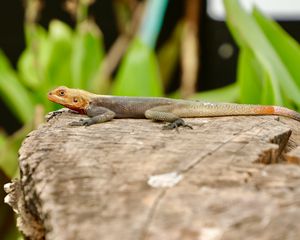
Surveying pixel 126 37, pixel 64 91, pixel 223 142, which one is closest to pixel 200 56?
pixel 126 37

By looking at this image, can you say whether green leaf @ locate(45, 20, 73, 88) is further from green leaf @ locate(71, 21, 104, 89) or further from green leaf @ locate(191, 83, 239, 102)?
green leaf @ locate(191, 83, 239, 102)

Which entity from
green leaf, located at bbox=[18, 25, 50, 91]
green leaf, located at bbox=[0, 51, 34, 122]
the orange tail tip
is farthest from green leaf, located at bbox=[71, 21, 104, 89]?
the orange tail tip

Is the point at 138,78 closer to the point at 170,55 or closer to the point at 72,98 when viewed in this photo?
the point at 72,98

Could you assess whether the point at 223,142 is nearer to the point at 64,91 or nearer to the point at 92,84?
the point at 64,91

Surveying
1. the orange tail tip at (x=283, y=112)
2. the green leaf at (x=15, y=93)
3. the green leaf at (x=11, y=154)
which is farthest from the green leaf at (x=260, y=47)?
the green leaf at (x=15, y=93)

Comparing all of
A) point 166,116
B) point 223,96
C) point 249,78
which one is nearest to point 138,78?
point 223,96

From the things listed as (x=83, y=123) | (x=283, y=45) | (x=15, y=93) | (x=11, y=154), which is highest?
(x=283, y=45)

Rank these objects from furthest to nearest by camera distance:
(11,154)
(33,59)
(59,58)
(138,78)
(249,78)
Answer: (59,58) < (33,59) < (138,78) < (11,154) < (249,78)
